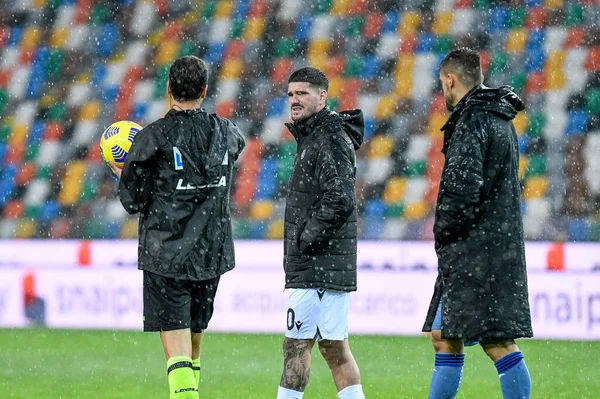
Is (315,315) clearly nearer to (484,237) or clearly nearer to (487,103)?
(484,237)

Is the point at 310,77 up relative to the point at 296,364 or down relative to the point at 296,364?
up

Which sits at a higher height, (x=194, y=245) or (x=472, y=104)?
(x=472, y=104)

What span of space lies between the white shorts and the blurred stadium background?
3.50 meters

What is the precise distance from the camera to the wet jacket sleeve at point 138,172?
16.3ft

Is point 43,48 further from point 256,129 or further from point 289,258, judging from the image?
point 289,258

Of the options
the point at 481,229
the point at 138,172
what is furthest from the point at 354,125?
the point at 138,172

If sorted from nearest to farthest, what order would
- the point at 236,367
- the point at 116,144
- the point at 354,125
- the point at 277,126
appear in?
the point at 354,125
the point at 116,144
the point at 236,367
the point at 277,126

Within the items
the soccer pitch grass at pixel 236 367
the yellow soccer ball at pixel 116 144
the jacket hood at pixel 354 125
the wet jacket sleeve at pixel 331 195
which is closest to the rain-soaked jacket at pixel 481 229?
the wet jacket sleeve at pixel 331 195

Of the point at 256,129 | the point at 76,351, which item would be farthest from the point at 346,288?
the point at 256,129

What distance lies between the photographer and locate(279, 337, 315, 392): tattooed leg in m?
5.14

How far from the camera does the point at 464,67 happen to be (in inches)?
195

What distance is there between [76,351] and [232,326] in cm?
159

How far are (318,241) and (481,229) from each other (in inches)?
29.7

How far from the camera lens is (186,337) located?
198 inches
